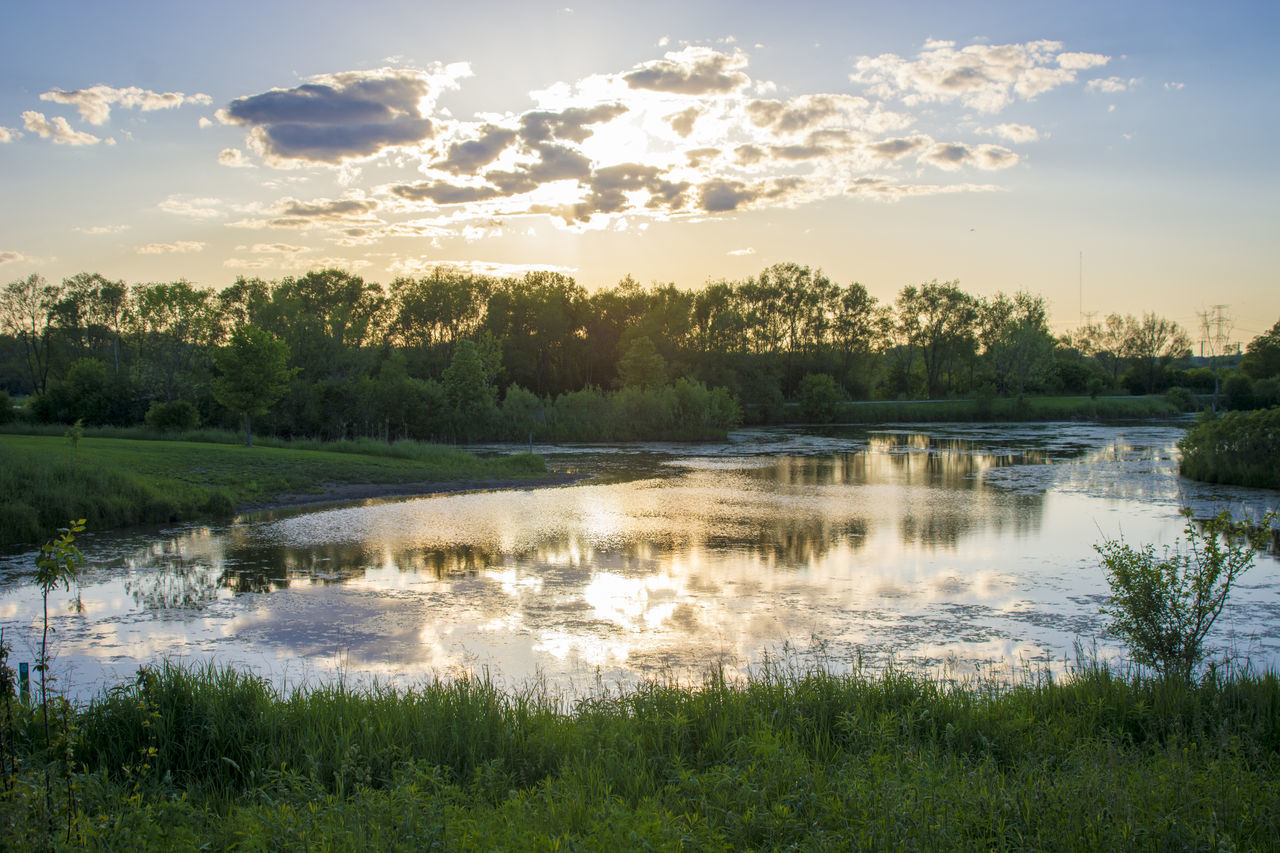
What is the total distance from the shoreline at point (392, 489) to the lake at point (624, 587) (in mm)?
1474

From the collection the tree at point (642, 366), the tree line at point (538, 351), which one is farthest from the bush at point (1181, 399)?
the tree at point (642, 366)

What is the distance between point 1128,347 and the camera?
9756 cm

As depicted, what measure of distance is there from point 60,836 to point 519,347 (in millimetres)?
77141

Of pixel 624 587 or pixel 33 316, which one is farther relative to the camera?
pixel 33 316

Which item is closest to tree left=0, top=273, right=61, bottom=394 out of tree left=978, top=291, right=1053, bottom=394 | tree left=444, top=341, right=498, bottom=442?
tree left=444, top=341, right=498, bottom=442

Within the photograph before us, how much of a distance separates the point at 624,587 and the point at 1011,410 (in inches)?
2797

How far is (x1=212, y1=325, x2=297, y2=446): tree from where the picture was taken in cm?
3200

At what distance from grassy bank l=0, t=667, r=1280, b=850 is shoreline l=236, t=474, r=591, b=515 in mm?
17713

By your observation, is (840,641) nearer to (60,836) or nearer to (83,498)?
(60,836)

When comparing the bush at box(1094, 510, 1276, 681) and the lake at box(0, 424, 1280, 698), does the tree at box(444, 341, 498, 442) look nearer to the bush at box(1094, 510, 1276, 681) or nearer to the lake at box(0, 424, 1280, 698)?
the lake at box(0, 424, 1280, 698)

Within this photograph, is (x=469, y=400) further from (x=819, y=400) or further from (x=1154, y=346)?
(x=1154, y=346)

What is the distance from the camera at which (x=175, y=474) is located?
23562 mm

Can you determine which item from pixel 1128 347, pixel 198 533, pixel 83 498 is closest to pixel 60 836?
pixel 198 533

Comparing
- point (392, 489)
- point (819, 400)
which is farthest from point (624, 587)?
→ point (819, 400)
